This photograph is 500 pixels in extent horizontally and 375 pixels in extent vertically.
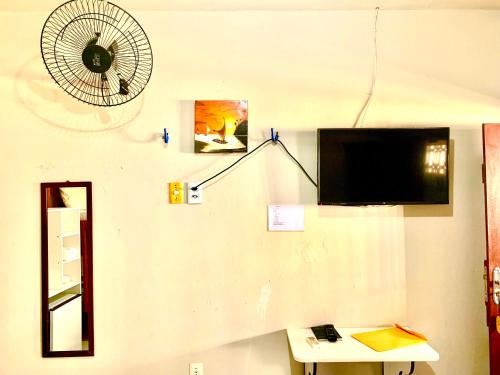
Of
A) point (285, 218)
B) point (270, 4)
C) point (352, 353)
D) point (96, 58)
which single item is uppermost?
point (270, 4)

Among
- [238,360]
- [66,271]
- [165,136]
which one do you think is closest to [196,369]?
[238,360]

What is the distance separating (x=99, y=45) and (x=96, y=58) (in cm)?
15

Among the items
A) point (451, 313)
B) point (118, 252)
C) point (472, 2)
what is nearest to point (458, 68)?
point (472, 2)

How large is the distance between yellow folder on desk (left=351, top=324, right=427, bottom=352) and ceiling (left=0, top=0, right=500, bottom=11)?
1.88m

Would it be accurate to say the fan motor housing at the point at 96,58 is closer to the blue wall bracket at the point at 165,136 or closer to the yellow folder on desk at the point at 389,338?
the blue wall bracket at the point at 165,136

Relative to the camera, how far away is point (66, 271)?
6.37 feet

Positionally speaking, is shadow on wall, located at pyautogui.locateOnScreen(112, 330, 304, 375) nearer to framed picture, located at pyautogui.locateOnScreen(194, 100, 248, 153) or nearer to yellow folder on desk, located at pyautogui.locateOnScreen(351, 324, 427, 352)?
yellow folder on desk, located at pyautogui.locateOnScreen(351, 324, 427, 352)

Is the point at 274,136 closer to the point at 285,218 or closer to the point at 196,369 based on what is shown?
the point at 285,218

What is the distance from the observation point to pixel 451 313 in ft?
6.40

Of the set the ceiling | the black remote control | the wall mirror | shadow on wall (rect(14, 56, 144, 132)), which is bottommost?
the black remote control

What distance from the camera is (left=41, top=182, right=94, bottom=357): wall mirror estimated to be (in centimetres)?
193

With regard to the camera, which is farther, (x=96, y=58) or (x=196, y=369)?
(x=196, y=369)

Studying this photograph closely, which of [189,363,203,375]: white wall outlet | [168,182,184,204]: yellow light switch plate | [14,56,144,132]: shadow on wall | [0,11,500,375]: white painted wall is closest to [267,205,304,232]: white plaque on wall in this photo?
[0,11,500,375]: white painted wall

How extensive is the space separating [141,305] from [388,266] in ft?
4.86
